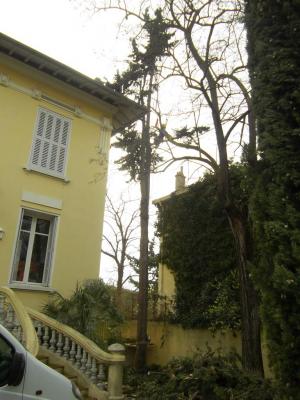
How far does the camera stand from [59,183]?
11.1 metres

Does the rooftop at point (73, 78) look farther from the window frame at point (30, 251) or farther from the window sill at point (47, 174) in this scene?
the window frame at point (30, 251)

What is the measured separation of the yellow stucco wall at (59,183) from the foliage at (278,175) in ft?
21.2

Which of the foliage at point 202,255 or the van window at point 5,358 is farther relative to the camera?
the foliage at point 202,255

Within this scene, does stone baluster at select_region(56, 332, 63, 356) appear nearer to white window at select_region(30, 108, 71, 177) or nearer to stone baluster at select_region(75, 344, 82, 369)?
stone baluster at select_region(75, 344, 82, 369)

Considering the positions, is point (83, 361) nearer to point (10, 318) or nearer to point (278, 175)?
point (10, 318)

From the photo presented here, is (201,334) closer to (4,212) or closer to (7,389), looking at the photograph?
(4,212)

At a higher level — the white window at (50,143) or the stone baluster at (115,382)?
the white window at (50,143)

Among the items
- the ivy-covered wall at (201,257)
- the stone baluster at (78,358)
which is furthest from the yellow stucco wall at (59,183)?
the ivy-covered wall at (201,257)

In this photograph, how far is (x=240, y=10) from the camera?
8977 mm

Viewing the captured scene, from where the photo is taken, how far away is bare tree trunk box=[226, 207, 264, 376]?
744 centimetres

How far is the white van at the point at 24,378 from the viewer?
11.1ft

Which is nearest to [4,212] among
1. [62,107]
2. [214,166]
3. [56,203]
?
[56,203]

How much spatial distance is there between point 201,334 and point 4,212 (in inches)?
256

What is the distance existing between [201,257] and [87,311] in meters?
4.75
